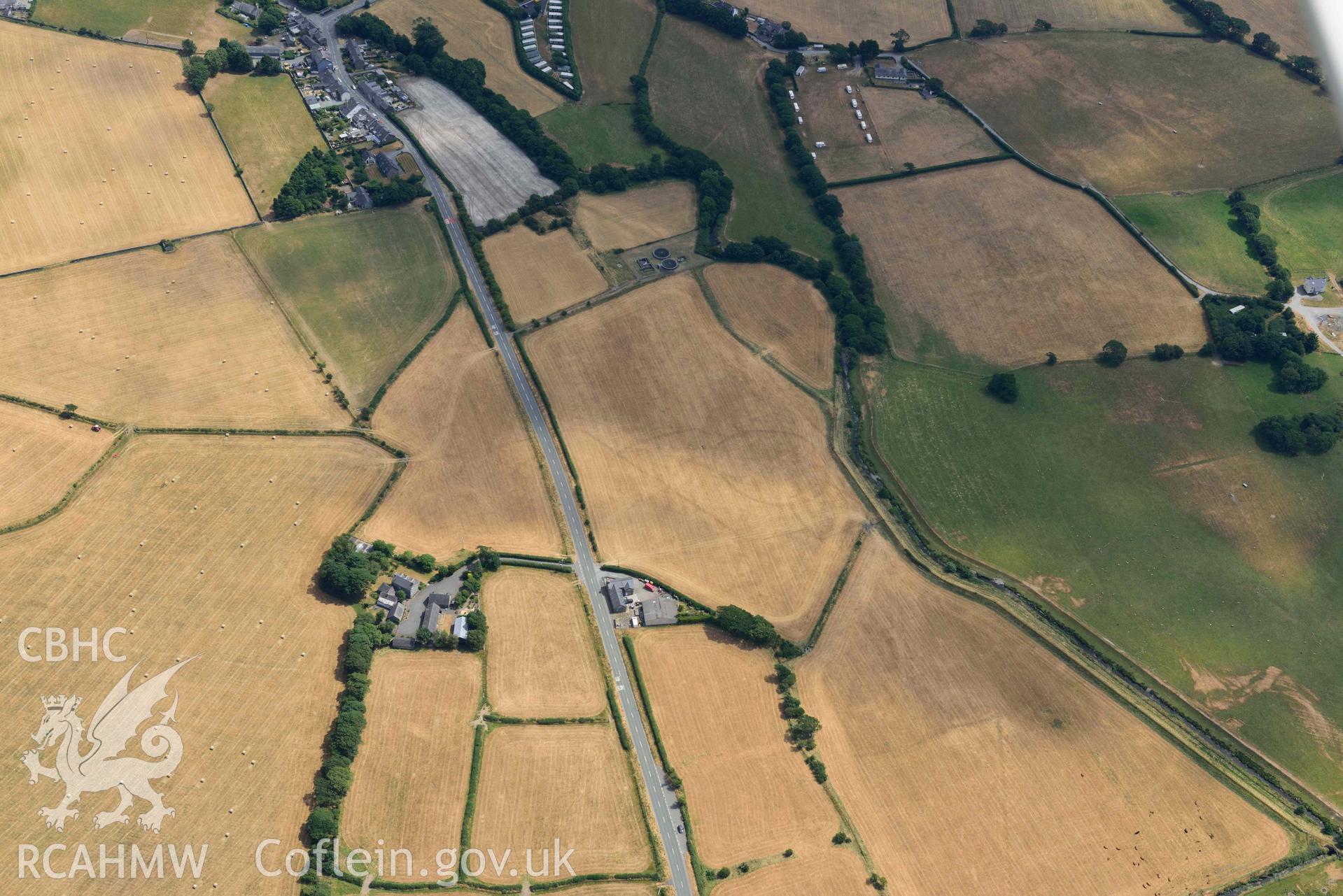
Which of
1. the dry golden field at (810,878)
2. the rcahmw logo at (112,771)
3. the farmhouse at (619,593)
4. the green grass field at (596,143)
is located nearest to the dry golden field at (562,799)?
the dry golden field at (810,878)

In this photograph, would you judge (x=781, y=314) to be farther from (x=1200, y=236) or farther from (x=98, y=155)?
(x=98, y=155)

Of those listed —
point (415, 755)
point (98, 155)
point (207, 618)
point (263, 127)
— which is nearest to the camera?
point (415, 755)

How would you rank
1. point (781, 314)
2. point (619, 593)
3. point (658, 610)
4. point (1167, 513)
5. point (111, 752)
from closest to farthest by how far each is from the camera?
point (111, 752) < point (658, 610) < point (619, 593) < point (1167, 513) < point (781, 314)

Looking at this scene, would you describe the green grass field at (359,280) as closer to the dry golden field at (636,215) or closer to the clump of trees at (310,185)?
the clump of trees at (310,185)

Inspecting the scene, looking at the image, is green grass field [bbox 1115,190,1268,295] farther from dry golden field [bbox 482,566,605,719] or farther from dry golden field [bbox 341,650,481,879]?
dry golden field [bbox 341,650,481,879]

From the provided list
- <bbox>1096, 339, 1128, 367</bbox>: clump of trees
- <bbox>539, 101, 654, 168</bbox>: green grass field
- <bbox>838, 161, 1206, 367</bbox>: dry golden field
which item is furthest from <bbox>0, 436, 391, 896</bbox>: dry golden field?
<bbox>1096, 339, 1128, 367</bbox>: clump of trees

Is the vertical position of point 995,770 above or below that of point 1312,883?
below

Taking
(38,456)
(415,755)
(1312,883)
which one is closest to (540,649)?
(415,755)
